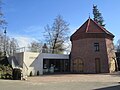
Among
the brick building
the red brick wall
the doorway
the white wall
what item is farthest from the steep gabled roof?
the white wall

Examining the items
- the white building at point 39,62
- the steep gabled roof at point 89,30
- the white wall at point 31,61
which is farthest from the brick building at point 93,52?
the white wall at point 31,61

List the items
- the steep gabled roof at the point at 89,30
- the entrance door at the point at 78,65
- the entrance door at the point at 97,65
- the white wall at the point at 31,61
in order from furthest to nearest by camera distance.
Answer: the steep gabled roof at the point at 89,30, the entrance door at the point at 78,65, the entrance door at the point at 97,65, the white wall at the point at 31,61

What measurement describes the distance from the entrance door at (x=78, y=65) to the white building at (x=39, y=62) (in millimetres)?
2301

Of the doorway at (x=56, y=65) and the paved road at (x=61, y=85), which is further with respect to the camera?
the doorway at (x=56, y=65)

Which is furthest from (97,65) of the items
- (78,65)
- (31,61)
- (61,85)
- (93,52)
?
(61,85)

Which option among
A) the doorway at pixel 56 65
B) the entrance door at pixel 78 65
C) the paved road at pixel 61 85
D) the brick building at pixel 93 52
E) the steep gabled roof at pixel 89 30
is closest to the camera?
the paved road at pixel 61 85

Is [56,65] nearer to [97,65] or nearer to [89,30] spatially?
[97,65]

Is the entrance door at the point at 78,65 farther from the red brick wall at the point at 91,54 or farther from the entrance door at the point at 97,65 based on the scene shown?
the entrance door at the point at 97,65

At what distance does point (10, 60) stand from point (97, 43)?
52.6ft

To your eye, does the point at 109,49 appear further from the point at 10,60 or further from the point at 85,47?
the point at 10,60

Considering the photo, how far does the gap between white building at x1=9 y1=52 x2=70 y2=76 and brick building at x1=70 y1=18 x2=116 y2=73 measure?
103 inches

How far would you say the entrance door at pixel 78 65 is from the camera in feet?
139

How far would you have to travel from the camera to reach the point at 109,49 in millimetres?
42969

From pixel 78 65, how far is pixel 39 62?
320 inches
